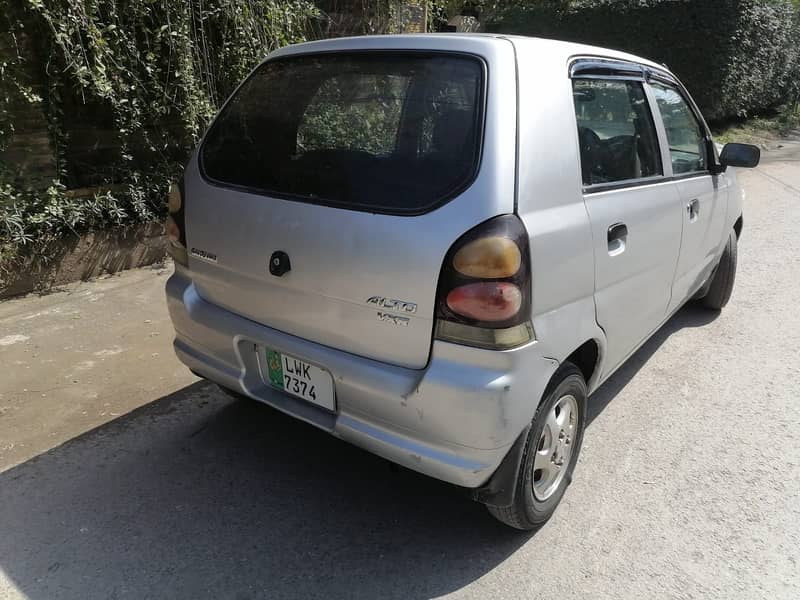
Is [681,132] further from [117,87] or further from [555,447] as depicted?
[117,87]

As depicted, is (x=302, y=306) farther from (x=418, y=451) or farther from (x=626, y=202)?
(x=626, y=202)

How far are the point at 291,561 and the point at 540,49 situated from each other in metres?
2.13

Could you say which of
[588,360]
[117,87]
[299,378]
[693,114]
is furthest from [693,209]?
[117,87]

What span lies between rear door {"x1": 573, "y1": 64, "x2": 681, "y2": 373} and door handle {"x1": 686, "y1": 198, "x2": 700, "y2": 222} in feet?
0.69

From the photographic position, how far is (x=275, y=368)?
2.52m

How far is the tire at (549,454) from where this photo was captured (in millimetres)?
2377

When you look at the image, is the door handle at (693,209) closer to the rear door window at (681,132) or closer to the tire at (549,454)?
the rear door window at (681,132)

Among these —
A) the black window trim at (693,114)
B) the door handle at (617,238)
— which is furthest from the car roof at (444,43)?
the black window trim at (693,114)

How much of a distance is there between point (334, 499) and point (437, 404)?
91cm

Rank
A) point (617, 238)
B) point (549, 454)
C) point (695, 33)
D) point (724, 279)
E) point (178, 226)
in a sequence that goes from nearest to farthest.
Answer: point (549, 454), point (617, 238), point (178, 226), point (724, 279), point (695, 33)

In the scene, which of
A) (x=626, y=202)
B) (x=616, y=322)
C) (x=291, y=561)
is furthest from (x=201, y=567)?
(x=626, y=202)

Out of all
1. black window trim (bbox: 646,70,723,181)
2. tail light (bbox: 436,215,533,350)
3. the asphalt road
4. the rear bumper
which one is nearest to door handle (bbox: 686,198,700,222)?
black window trim (bbox: 646,70,723,181)

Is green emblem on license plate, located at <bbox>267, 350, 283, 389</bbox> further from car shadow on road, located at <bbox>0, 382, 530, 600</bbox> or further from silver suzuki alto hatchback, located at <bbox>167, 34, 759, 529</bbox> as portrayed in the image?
car shadow on road, located at <bbox>0, 382, 530, 600</bbox>

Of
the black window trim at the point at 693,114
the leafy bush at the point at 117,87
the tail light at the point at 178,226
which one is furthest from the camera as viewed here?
the leafy bush at the point at 117,87
